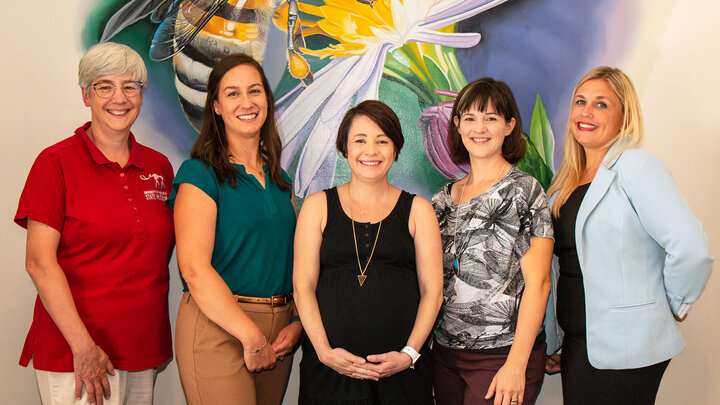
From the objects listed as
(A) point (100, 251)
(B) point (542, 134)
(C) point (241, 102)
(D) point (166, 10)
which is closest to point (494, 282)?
(B) point (542, 134)

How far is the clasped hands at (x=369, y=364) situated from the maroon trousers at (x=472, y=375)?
0.29 meters

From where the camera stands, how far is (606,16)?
8.28ft

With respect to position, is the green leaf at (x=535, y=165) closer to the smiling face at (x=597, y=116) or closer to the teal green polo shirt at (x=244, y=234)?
the smiling face at (x=597, y=116)

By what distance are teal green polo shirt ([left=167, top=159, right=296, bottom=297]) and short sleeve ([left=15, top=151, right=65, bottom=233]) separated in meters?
0.36

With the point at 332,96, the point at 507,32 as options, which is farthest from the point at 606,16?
the point at 332,96

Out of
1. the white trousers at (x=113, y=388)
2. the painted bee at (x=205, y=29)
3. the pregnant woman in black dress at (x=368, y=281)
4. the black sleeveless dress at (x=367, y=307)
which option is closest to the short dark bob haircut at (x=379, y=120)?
the pregnant woman in black dress at (x=368, y=281)

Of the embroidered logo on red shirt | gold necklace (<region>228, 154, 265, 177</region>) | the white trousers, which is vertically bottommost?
the white trousers

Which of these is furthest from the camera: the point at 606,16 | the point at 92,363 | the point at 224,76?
the point at 606,16

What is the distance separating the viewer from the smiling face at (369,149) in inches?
71.5

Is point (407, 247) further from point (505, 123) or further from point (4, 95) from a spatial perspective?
point (4, 95)

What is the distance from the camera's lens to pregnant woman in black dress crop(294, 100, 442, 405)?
173 cm

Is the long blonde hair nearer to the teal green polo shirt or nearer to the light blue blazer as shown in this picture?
the light blue blazer

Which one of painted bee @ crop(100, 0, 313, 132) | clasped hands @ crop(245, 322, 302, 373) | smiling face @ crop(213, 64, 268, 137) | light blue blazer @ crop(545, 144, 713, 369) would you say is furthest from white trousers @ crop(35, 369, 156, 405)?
light blue blazer @ crop(545, 144, 713, 369)

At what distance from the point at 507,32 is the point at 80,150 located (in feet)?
6.29
